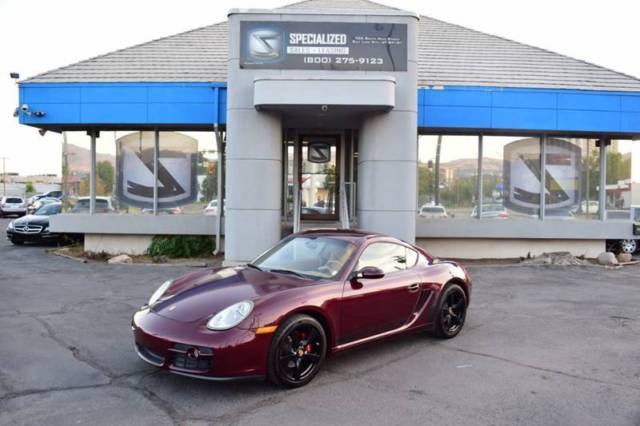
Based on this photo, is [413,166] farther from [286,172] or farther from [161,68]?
[161,68]

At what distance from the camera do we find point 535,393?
4.88m

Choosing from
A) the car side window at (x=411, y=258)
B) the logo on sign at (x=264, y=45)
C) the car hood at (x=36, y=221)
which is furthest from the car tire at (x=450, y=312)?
the car hood at (x=36, y=221)

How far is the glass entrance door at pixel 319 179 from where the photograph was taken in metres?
16.1

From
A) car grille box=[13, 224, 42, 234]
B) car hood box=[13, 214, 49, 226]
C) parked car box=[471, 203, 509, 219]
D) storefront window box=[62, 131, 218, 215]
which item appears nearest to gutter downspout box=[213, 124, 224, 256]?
storefront window box=[62, 131, 218, 215]

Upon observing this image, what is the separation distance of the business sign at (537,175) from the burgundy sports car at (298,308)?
9.67 m

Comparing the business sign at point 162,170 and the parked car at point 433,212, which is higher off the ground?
the business sign at point 162,170

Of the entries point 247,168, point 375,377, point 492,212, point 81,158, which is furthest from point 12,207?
point 375,377

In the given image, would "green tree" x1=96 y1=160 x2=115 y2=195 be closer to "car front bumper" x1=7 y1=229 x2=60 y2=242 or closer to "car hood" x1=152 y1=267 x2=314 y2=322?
"car front bumper" x1=7 y1=229 x2=60 y2=242

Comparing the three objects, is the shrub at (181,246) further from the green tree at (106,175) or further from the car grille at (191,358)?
the car grille at (191,358)

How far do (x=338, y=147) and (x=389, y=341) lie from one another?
10.2 meters

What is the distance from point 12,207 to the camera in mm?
35938

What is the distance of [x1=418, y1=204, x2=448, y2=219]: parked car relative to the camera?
15406mm

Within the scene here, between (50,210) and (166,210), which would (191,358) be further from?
(50,210)

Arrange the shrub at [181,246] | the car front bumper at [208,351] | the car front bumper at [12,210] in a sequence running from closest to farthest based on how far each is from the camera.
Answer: the car front bumper at [208,351] → the shrub at [181,246] → the car front bumper at [12,210]
